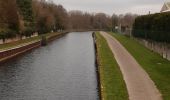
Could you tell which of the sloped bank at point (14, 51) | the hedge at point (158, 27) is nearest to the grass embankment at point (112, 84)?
the hedge at point (158, 27)

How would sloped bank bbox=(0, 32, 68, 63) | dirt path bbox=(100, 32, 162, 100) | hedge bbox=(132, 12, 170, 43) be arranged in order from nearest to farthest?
1. dirt path bbox=(100, 32, 162, 100)
2. hedge bbox=(132, 12, 170, 43)
3. sloped bank bbox=(0, 32, 68, 63)

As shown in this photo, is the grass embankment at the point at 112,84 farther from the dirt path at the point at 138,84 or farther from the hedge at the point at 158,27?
the hedge at the point at 158,27

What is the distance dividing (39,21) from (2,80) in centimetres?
7526

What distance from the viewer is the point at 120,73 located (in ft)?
90.9

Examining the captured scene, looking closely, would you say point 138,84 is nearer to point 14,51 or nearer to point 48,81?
point 48,81

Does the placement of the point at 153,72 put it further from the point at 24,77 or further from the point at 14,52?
the point at 14,52

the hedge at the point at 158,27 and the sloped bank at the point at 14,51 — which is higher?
the hedge at the point at 158,27

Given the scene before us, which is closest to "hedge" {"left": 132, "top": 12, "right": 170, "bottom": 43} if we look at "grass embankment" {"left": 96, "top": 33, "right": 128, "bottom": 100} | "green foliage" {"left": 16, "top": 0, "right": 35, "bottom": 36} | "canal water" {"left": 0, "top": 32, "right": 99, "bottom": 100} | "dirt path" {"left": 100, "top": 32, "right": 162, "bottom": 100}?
"canal water" {"left": 0, "top": 32, "right": 99, "bottom": 100}

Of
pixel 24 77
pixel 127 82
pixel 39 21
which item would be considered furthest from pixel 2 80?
pixel 39 21

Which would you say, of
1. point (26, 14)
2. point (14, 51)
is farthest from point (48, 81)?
point (26, 14)

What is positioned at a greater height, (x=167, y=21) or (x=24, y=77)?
(x=167, y=21)

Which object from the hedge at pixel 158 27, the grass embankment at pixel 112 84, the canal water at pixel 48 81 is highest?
the hedge at pixel 158 27

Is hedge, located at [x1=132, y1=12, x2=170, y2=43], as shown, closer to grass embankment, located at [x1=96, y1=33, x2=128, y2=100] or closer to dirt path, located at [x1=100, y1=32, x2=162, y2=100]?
dirt path, located at [x1=100, y1=32, x2=162, y2=100]

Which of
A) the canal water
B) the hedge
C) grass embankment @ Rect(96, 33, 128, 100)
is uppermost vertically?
the hedge
